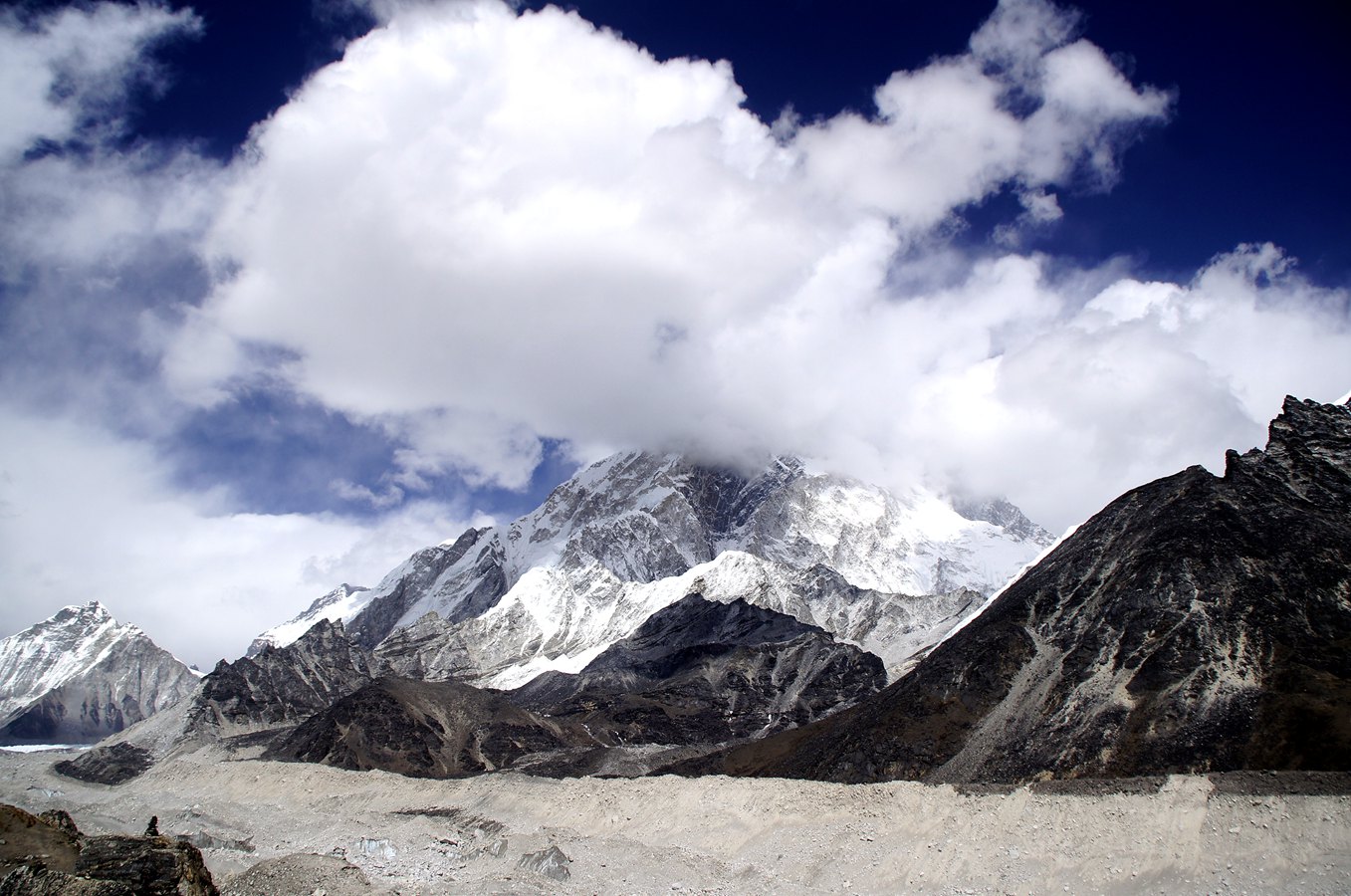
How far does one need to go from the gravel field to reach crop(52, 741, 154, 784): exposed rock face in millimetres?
77463

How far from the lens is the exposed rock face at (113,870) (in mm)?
27922

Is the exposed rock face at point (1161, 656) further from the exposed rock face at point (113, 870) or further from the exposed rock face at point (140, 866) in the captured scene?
the exposed rock face at point (140, 866)

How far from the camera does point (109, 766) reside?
7185 inches

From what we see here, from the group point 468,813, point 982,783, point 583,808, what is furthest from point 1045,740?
point 468,813

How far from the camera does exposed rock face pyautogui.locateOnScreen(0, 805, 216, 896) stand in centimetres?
2792

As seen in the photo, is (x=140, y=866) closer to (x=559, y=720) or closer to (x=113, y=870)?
(x=113, y=870)

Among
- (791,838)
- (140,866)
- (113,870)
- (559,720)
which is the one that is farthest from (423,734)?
(113,870)

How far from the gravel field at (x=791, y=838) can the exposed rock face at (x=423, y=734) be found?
108ft

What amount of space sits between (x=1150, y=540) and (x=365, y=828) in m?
88.5

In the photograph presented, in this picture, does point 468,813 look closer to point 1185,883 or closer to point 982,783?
point 982,783

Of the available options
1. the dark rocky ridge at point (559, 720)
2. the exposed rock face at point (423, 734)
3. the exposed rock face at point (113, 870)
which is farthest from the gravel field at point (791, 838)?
the dark rocky ridge at point (559, 720)

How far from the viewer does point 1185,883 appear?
48.2m

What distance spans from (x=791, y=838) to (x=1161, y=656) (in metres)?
34.5

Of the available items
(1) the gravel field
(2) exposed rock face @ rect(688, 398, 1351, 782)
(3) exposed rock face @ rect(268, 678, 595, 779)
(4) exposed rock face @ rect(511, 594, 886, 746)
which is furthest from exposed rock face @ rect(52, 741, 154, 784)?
(2) exposed rock face @ rect(688, 398, 1351, 782)
